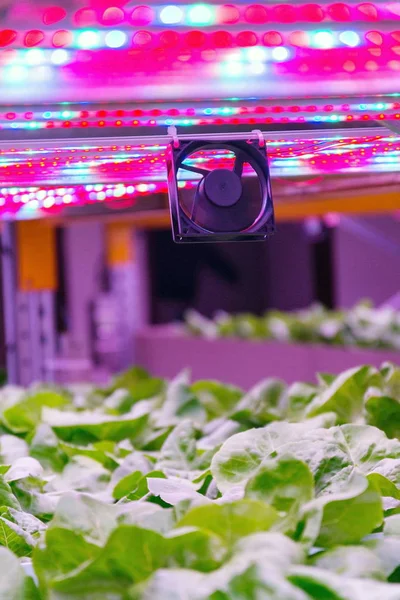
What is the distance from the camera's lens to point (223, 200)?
1.25 metres

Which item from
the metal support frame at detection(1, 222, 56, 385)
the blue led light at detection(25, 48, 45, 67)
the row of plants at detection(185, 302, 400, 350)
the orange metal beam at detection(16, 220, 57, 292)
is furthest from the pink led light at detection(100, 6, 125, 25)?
the row of plants at detection(185, 302, 400, 350)

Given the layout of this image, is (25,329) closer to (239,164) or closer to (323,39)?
(239,164)

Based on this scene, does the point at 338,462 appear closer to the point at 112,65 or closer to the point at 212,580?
the point at 212,580

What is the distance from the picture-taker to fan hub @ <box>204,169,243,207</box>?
1.24 meters

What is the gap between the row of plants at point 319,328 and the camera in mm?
4090

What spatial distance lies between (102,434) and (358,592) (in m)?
1.03

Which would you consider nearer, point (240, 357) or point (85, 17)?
point (85, 17)

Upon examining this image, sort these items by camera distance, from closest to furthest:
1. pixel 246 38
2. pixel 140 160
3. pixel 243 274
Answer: pixel 246 38, pixel 140 160, pixel 243 274

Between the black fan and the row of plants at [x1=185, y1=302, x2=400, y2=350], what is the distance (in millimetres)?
2732

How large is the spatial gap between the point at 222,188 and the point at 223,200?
2 centimetres

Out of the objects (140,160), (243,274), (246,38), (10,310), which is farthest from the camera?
(243,274)

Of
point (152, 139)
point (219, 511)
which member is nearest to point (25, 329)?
point (152, 139)

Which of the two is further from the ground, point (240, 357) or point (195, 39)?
point (195, 39)

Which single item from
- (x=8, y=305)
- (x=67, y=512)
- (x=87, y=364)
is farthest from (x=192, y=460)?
(x=87, y=364)
